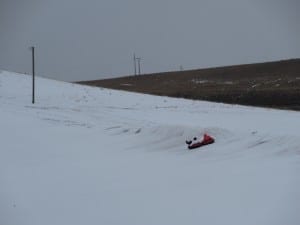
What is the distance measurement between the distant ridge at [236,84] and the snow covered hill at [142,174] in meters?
13.3

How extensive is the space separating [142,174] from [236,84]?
3547 centimetres

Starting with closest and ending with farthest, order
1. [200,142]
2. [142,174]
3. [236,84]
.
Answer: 1. [142,174]
2. [200,142]
3. [236,84]

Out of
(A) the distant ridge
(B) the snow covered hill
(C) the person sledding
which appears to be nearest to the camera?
(B) the snow covered hill

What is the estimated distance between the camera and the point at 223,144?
1415cm

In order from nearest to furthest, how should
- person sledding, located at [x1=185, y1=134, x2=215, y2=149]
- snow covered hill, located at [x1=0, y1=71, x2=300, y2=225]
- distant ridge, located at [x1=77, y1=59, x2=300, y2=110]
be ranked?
snow covered hill, located at [x1=0, y1=71, x2=300, y2=225], person sledding, located at [x1=185, y1=134, x2=215, y2=149], distant ridge, located at [x1=77, y1=59, x2=300, y2=110]

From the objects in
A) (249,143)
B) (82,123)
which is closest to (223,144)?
(249,143)

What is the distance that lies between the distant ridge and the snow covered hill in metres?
13.3

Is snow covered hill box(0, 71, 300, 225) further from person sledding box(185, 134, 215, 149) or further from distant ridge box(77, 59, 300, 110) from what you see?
distant ridge box(77, 59, 300, 110)

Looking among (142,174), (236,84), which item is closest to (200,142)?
(142,174)

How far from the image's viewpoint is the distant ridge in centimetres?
3456

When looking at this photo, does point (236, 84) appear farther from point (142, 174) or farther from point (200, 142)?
point (142, 174)

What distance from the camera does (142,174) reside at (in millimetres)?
11172

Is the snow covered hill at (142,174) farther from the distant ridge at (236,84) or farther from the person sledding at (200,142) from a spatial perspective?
the distant ridge at (236,84)

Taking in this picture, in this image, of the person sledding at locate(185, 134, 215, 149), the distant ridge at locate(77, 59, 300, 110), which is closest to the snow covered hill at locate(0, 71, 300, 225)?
the person sledding at locate(185, 134, 215, 149)
